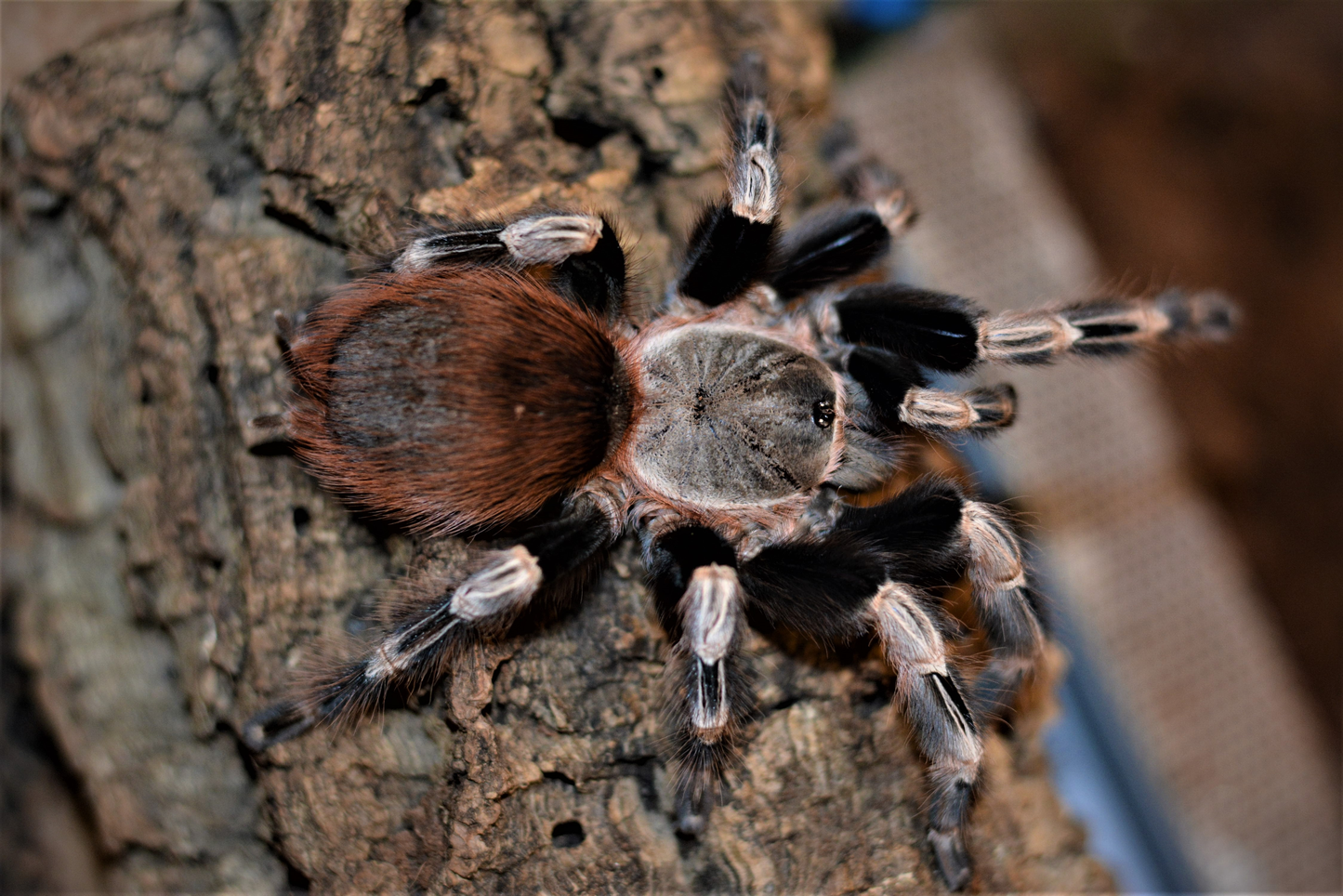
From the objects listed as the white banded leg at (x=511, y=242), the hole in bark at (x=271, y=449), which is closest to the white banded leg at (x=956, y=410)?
the white banded leg at (x=511, y=242)

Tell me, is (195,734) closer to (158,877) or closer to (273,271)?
(158,877)

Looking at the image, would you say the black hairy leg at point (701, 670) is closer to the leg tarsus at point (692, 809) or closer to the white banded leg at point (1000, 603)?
the leg tarsus at point (692, 809)

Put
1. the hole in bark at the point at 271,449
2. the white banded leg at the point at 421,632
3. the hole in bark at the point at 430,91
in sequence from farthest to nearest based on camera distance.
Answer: the hole in bark at the point at 430,91
the hole in bark at the point at 271,449
the white banded leg at the point at 421,632

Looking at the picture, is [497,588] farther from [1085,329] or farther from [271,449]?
[1085,329]

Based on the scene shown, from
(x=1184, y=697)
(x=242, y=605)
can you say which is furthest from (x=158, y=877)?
(x=1184, y=697)

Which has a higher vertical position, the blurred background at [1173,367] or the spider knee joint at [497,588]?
the spider knee joint at [497,588]

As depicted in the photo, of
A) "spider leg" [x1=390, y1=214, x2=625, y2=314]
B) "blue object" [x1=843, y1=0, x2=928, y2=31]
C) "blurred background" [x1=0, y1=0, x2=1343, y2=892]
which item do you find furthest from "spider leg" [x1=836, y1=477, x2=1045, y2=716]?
"blue object" [x1=843, y1=0, x2=928, y2=31]

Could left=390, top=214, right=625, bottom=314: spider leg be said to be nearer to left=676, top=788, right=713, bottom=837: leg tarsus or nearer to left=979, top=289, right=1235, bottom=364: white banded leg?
left=979, top=289, right=1235, bottom=364: white banded leg

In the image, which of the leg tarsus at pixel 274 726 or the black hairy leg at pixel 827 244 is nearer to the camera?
the leg tarsus at pixel 274 726
